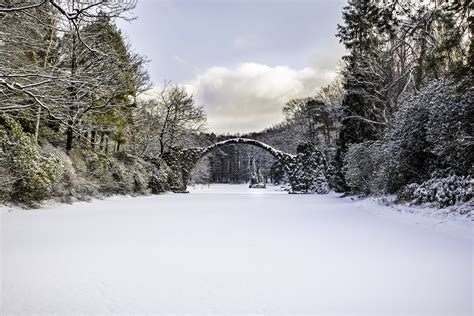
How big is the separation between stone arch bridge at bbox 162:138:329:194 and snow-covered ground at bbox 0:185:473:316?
54.0ft

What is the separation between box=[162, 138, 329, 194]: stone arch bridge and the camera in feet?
71.3

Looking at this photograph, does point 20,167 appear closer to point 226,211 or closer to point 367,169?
point 226,211

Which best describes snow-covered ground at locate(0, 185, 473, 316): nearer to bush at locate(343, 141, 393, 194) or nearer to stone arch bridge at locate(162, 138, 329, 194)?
bush at locate(343, 141, 393, 194)

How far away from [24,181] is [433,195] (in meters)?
9.72

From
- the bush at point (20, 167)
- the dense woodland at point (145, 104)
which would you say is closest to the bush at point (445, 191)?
the dense woodland at point (145, 104)

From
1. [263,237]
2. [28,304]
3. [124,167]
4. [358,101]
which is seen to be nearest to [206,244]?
[263,237]

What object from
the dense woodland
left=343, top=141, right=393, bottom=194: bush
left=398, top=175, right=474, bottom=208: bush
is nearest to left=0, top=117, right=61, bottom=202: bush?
the dense woodland

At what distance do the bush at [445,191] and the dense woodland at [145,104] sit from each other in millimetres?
25

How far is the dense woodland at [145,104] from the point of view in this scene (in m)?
5.82

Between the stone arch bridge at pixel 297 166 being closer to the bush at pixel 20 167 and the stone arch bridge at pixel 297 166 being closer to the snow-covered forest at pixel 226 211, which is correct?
the snow-covered forest at pixel 226 211

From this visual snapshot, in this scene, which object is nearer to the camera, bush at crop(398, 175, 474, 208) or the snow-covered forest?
the snow-covered forest

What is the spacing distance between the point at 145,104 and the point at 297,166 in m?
12.3

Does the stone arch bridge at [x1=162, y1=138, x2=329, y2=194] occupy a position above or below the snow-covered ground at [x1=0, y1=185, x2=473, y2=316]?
above

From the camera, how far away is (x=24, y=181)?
7.89 metres
